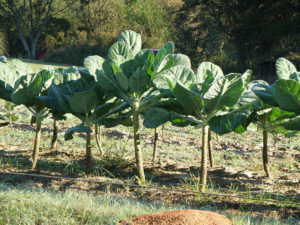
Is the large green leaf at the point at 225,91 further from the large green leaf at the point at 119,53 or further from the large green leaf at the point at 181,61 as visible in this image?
the large green leaf at the point at 119,53

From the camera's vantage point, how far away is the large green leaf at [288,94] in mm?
2893

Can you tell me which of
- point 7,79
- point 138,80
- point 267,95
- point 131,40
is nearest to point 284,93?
point 267,95

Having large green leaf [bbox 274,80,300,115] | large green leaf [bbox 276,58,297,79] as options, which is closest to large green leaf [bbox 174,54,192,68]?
large green leaf [bbox 276,58,297,79]

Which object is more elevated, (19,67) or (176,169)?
(19,67)

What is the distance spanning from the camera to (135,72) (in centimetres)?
322

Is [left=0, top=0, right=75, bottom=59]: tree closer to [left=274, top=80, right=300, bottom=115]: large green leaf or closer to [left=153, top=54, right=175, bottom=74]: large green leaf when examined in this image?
[left=153, top=54, right=175, bottom=74]: large green leaf

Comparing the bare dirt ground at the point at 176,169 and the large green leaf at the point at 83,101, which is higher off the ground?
the large green leaf at the point at 83,101

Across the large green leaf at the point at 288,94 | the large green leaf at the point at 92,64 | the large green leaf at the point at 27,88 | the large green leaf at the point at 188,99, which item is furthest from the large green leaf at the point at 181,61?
the large green leaf at the point at 27,88

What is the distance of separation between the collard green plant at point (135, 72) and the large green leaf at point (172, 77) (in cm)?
1

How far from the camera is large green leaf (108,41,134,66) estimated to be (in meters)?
3.42

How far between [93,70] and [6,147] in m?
2.13

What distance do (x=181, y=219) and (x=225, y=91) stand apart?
52.6 inches

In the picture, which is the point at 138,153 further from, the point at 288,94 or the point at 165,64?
the point at 288,94

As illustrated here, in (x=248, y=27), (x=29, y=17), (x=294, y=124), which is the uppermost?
(x=29, y=17)
